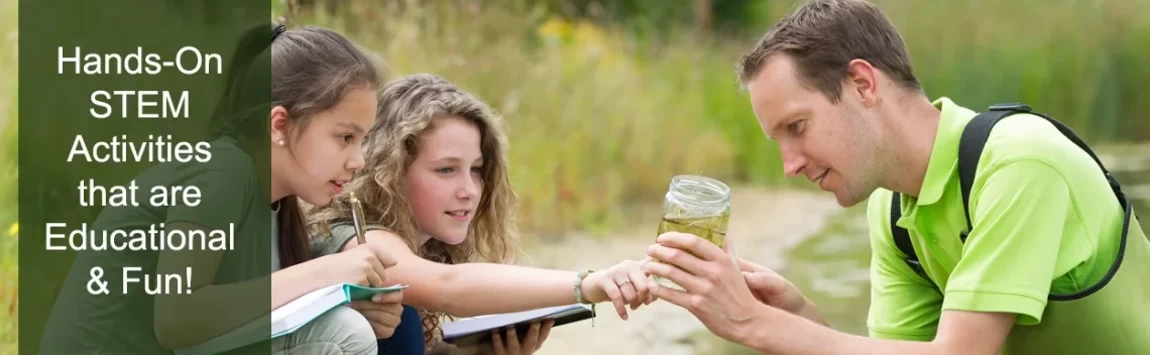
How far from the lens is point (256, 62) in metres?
2.96

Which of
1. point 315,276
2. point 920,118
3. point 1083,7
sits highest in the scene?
point 1083,7

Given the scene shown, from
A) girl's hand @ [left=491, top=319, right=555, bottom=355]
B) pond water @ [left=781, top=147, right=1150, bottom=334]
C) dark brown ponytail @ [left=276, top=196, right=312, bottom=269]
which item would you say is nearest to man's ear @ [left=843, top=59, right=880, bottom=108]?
girl's hand @ [left=491, top=319, right=555, bottom=355]

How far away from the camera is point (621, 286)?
2.85 meters

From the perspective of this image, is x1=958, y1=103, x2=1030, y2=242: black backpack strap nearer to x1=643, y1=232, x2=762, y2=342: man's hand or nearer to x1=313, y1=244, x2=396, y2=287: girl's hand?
x1=643, y1=232, x2=762, y2=342: man's hand

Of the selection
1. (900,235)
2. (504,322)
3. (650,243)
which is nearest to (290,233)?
(504,322)

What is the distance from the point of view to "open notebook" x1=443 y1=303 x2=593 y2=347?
3199mm

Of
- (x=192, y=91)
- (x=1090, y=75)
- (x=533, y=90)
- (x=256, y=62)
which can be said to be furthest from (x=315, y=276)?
A: (x=1090, y=75)

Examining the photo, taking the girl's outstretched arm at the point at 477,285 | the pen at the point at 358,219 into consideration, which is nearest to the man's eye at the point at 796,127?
the girl's outstretched arm at the point at 477,285

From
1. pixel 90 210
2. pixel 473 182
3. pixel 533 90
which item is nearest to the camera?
pixel 473 182

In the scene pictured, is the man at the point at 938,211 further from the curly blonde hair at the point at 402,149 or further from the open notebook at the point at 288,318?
the curly blonde hair at the point at 402,149

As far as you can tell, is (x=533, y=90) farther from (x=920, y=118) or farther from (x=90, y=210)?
(x=920, y=118)

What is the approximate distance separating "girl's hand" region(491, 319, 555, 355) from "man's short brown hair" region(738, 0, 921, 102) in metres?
0.87

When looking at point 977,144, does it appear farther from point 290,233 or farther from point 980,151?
point 290,233

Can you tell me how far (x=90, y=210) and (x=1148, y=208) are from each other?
17.3 feet
